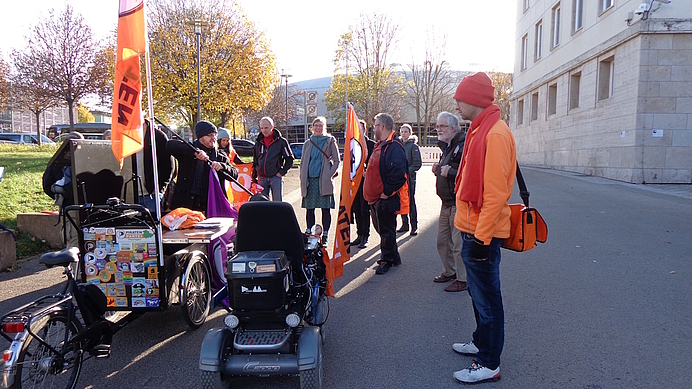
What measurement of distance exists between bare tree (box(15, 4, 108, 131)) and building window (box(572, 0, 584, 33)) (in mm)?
23829

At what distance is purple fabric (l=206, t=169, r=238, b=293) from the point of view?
4.85 meters

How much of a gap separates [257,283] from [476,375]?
5.44 feet

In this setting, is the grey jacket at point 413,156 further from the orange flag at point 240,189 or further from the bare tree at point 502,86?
the bare tree at point 502,86

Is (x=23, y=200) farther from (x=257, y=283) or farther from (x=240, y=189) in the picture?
(x=257, y=283)

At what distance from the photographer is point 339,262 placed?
4852 millimetres

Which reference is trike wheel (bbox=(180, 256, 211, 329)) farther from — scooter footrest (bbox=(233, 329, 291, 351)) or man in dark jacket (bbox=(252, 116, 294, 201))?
man in dark jacket (bbox=(252, 116, 294, 201))

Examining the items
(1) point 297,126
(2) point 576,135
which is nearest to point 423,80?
(1) point 297,126

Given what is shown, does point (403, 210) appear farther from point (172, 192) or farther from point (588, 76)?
point (588, 76)

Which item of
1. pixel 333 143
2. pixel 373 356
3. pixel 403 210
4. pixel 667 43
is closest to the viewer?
pixel 373 356

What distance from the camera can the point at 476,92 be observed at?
3.52 meters

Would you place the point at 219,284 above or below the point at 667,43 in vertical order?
below

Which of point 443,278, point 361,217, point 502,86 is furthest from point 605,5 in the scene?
point 502,86

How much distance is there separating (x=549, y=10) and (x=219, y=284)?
29.0m

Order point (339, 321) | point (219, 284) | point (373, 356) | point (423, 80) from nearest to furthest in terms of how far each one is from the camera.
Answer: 1. point (373, 356)
2. point (339, 321)
3. point (219, 284)
4. point (423, 80)
